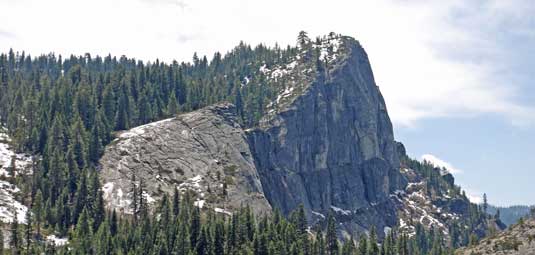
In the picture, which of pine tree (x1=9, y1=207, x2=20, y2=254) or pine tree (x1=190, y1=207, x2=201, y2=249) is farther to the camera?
A: pine tree (x1=190, y1=207, x2=201, y2=249)

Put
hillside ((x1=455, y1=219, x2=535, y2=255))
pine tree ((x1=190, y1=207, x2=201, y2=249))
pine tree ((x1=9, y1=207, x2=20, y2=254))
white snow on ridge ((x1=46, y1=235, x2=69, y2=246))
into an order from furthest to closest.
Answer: white snow on ridge ((x1=46, y1=235, x2=69, y2=246)) → pine tree ((x1=190, y1=207, x2=201, y2=249)) → pine tree ((x1=9, y1=207, x2=20, y2=254)) → hillside ((x1=455, y1=219, x2=535, y2=255))

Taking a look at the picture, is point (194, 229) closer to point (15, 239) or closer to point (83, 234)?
point (83, 234)

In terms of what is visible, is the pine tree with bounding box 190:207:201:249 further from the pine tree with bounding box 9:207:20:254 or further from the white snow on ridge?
the pine tree with bounding box 9:207:20:254

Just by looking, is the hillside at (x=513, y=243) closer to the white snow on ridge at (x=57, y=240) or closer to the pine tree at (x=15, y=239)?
the white snow on ridge at (x=57, y=240)

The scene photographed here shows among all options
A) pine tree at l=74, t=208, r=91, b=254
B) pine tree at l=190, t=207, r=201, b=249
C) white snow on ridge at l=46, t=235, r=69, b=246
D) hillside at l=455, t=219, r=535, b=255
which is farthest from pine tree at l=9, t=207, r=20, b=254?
hillside at l=455, t=219, r=535, b=255

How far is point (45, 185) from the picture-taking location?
193 m

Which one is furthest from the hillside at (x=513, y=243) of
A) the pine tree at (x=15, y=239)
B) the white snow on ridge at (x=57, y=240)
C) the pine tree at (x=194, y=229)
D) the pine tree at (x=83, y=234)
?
the pine tree at (x=15, y=239)

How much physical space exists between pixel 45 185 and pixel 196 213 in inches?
1929

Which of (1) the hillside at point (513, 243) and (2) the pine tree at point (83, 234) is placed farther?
(2) the pine tree at point (83, 234)

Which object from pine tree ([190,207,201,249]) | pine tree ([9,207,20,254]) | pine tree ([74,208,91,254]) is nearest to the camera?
pine tree ([74,208,91,254])

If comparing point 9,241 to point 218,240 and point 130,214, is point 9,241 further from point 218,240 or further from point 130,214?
point 218,240

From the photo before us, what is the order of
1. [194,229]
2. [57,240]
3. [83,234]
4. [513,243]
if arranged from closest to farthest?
1. [513,243]
2. [83,234]
3. [194,229]
4. [57,240]

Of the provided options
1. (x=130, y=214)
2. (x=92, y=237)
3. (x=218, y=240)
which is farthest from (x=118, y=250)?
(x=130, y=214)

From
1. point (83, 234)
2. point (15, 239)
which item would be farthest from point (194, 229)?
point (15, 239)
